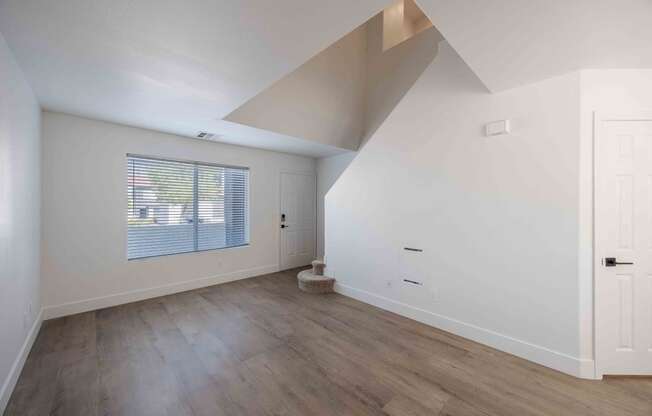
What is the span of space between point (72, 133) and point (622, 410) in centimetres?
584

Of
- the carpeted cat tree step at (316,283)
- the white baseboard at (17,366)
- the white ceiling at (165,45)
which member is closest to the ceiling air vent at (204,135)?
the white ceiling at (165,45)

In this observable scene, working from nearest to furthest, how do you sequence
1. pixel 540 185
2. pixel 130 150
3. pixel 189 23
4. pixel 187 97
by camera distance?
pixel 189 23
pixel 540 185
pixel 187 97
pixel 130 150

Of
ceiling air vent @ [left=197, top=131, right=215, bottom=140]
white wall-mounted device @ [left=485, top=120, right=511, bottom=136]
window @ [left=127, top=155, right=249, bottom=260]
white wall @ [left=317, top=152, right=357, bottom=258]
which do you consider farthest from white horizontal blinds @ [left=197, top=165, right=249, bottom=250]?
white wall-mounted device @ [left=485, top=120, right=511, bottom=136]

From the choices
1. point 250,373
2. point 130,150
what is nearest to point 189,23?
point 250,373

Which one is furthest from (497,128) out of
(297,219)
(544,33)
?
(297,219)

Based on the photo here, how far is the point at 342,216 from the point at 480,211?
77.1 inches

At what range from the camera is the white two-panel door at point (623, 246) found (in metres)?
2.05

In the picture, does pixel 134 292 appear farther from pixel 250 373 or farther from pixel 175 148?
pixel 250 373

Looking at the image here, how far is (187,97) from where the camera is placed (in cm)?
261

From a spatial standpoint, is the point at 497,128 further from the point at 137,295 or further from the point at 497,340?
the point at 137,295

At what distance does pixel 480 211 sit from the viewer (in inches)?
103

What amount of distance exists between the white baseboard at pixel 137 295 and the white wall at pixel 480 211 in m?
2.41

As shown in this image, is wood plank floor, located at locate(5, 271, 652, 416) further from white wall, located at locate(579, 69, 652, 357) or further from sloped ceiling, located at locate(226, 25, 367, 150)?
sloped ceiling, located at locate(226, 25, 367, 150)

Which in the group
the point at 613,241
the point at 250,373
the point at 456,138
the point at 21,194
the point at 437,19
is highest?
the point at 437,19
